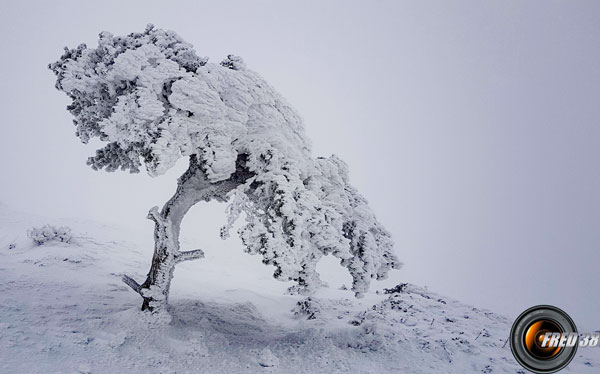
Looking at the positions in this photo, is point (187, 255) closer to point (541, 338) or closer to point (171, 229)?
point (171, 229)

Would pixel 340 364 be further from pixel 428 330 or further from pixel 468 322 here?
pixel 468 322

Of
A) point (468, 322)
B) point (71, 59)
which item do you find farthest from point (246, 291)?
point (71, 59)

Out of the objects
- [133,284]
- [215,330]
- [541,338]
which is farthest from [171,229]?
[541,338]

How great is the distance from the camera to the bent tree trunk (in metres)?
6.90

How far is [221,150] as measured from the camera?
6.63 meters

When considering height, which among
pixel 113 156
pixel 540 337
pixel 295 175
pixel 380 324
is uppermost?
pixel 295 175

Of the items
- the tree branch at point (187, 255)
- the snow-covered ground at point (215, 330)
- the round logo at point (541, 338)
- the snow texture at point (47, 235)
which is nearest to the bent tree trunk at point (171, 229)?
the tree branch at point (187, 255)

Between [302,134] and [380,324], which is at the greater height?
[302,134]

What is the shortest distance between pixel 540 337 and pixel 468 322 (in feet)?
17.4

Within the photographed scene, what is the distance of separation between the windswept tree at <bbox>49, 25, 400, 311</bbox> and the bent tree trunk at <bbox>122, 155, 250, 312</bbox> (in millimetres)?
25

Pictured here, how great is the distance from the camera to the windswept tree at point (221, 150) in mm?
6121

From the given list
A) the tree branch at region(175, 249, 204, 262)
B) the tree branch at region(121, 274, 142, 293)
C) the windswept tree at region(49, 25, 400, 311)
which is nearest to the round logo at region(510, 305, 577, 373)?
the windswept tree at region(49, 25, 400, 311)

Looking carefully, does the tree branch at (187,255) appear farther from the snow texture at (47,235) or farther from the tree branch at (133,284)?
the snow texture at (47,235)

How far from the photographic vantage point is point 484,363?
21.5ft
